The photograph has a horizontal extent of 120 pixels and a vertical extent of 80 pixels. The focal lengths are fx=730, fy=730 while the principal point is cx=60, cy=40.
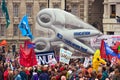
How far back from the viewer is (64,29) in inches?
1510

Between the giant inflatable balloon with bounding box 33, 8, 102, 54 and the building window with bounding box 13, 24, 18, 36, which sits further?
the building window with bounding box 13, 24, 18, 36

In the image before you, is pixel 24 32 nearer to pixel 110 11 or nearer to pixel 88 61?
pixel 88 61

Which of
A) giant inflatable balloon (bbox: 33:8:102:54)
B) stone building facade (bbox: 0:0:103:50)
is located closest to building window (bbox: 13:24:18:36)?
stone building facade (bbox: 0:0:103:50)

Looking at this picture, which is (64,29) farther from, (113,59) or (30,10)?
(30,10)

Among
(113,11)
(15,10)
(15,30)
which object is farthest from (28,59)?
(15,10)

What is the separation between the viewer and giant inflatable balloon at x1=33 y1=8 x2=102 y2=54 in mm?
37938

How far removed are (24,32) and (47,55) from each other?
9999mm

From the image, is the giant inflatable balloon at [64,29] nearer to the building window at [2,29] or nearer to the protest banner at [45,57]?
the protest banner at [45,57]

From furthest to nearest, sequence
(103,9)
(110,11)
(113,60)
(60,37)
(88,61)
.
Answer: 1. (103,9)
2. (110,11)
3. (60,37)
4. (88,61)
5. (113,60)

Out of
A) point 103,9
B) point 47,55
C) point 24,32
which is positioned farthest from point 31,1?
point 47,55

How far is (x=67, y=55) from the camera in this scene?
95.1 ft

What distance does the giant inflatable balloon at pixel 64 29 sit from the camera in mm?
37938

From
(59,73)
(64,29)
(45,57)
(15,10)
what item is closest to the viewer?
(59,73)

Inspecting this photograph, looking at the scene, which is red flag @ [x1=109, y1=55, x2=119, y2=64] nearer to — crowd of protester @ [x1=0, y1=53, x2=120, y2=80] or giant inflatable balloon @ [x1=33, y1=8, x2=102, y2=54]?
crowd of protester @ [x1=0, y1=53, x2=120, y2=80]
